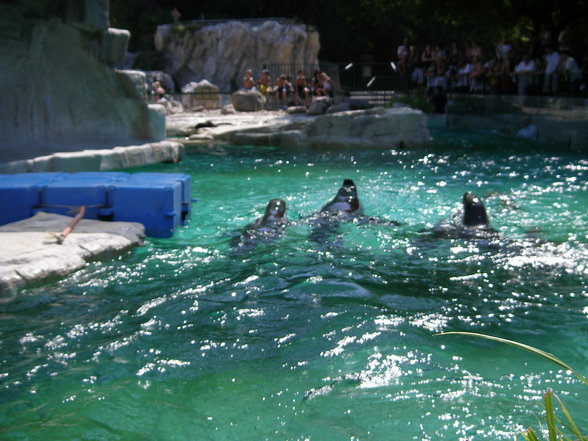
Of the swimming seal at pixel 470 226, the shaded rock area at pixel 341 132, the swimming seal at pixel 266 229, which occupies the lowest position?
the swimming seal at pixel 266 229

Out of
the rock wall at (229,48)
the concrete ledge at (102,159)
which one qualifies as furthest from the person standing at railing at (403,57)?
the concrete ledge at (102,159)

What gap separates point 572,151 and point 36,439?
41.8 ft

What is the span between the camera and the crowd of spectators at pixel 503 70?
1527 cm

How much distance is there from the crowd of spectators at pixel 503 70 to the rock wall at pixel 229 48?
777cm

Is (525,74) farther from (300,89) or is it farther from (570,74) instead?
(300,89)

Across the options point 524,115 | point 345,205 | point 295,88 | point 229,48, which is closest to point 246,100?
point 295,88

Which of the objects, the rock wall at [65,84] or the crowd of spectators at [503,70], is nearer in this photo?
the rock wall at [65,84]

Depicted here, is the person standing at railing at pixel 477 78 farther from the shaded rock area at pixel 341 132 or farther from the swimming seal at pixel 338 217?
the swimming seal at pixel 338 217


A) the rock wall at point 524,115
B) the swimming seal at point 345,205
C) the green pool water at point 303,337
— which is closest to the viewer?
the green pool water at point 303,337

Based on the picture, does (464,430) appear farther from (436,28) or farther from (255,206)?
(436,28)

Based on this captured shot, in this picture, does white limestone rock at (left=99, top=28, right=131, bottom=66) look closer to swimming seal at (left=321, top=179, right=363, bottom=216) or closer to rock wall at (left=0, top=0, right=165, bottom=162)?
rock wall at (left=0, top=0, right=165, bottom=162)

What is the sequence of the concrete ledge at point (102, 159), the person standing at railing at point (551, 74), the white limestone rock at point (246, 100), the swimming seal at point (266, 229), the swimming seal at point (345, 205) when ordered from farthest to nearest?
the white limestone rock at point (246, 100) < the person standing at railing at point (551, 74) < the concrete ledge at point (102, 159) < the swimming seal at point (345, 205) < the swimming seal at point (266, 229)

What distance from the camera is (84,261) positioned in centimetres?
571

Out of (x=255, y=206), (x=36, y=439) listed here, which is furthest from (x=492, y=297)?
(x=255, y=206)
